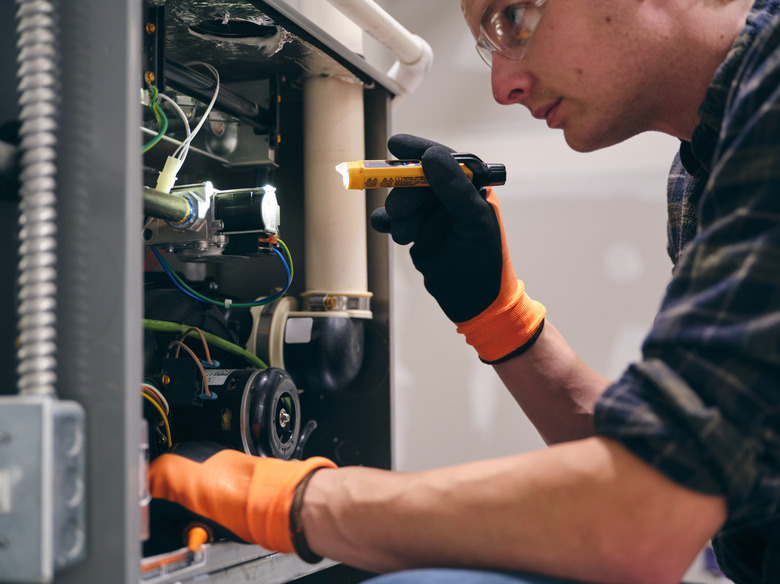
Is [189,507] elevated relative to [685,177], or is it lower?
lower

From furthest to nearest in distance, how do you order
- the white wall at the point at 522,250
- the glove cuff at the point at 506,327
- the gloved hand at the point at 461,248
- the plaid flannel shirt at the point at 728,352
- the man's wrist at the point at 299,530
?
the white wall at the point at 522,250 → the glove cuff at the point at 506,327 → the gloved hand at the point at 461,248 → the man's wrist at the point at 299,530 → the plaid flannel shirt at the point at 728,352

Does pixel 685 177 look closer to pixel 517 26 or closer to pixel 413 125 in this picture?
pixel 517 26

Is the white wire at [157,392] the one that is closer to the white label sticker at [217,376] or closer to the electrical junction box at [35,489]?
the white label sticker at [217,376]

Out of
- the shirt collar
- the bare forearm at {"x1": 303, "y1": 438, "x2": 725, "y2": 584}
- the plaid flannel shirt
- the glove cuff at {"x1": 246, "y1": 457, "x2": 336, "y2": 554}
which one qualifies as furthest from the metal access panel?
the shirt collar

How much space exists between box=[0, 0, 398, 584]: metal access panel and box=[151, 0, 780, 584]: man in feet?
0.52

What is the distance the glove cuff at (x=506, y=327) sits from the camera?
38.7 inches

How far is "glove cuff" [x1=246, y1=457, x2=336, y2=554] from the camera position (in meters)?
0.60

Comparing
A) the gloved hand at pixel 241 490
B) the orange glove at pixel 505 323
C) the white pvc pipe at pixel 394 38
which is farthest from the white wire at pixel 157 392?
the white pvc pipe at pixel 394 38

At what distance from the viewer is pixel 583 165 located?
1.76 m

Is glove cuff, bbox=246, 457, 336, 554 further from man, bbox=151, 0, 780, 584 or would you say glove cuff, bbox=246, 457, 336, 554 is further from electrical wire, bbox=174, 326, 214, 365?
electrical wire, bbox=174, 326, 214, 365

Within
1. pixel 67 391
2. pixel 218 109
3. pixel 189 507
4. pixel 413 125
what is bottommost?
pixel 189 507

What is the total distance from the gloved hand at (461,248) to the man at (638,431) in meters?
0.01

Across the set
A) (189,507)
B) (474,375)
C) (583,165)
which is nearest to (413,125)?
(583,165)

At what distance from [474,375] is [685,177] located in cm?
98
